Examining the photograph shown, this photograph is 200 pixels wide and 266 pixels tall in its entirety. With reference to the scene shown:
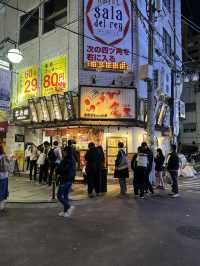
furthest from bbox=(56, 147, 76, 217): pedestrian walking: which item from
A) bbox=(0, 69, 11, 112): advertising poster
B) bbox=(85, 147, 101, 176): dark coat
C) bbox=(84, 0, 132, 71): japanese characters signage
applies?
bbox=(84, 0, 132, 71): japanese characters signage

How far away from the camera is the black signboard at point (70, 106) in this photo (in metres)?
15.7

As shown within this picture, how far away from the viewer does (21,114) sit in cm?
1884

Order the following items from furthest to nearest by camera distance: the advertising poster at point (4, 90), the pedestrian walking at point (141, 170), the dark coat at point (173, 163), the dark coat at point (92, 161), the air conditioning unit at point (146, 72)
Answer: the air conditioning unit at point (146, 72) → the dark coat at point (173, 163) → the dark coat at point (92, 161) → the pedestrian walking at point (141, 170) → the advertising poster at point (4, 90)

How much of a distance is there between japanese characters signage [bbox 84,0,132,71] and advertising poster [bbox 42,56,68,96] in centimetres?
167

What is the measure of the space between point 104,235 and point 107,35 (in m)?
12.9

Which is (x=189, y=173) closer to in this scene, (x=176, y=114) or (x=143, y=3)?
(x=176, y=114)

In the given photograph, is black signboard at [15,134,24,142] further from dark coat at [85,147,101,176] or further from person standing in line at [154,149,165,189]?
person standing in line at [154,149,165,189]

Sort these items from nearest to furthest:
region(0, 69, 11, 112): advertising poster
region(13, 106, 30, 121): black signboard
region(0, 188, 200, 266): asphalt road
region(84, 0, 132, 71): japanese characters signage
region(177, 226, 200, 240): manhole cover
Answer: region(0, 188, 200, 266): asphalt road, region(177, 226, 200, 240): manhole cover, region(0, 69, 11, 112): advertising poster, region(84, 0, 132, 71): japanese characters signage, region(13, 106, 30, 121): black signboard

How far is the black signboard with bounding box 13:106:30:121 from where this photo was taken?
18353mm

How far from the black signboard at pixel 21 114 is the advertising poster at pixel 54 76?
1.55 m

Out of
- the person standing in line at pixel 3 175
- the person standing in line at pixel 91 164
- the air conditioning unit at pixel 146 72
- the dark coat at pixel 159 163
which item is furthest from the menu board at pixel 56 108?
the person standing in line at pixel 3 175

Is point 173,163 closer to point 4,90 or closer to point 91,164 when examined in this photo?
point 91,164

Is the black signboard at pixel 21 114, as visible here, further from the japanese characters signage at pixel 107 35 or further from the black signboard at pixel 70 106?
the japanese characters signage at pixel 107 35

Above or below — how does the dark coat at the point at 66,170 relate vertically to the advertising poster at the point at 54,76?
below
